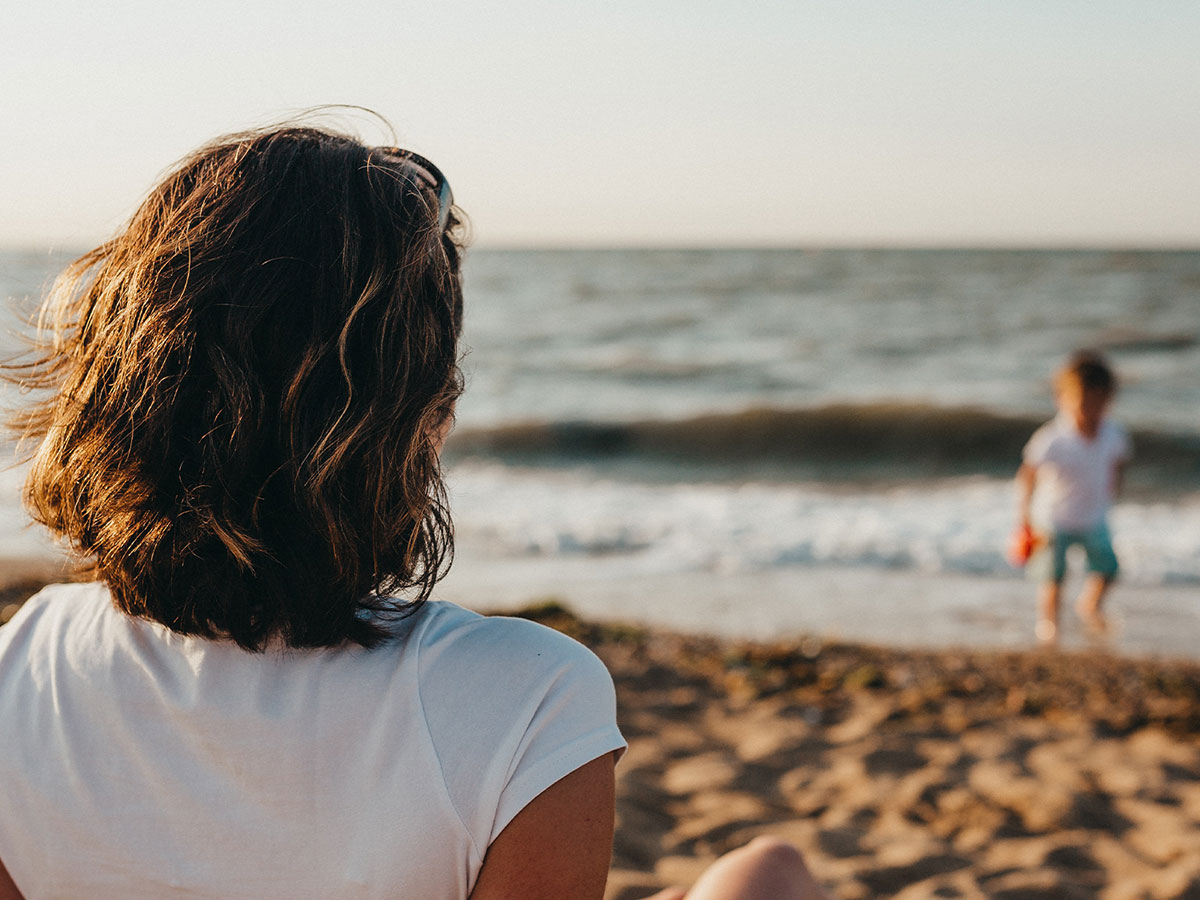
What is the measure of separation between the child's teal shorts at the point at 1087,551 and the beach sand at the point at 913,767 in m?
0.68

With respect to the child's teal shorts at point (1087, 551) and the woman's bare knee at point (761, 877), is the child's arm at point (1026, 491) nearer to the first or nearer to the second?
the child's teal shorts at point (1087, 551)

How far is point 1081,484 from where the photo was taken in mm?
5594

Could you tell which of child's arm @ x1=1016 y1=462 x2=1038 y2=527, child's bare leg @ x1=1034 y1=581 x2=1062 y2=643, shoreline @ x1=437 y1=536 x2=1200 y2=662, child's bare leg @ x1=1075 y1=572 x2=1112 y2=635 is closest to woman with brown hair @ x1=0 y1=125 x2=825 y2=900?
shoreline @ x1=437 y1=536 x2=1200 y2=662

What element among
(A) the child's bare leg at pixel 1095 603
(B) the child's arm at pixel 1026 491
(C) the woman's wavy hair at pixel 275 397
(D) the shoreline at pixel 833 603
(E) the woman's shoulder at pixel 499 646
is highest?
(C) the woman's wavy hair at pixel 275 397

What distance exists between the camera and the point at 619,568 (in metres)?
6.71

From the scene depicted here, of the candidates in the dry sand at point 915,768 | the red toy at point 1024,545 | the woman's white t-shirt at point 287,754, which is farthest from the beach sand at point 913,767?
the woman's white t-shirt at point 287,754

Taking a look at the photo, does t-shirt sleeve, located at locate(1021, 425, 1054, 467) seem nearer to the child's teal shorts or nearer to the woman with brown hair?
the child's teal shorts

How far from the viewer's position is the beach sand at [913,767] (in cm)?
292

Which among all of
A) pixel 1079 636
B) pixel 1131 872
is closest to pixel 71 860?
pixel 1131 872

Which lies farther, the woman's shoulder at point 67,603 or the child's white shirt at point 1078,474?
the child's white shirt at point 1078,474

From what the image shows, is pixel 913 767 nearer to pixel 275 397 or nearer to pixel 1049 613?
pixel 1049 613

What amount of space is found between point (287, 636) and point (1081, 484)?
5.44m

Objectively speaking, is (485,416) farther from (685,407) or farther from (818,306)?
(818,306)

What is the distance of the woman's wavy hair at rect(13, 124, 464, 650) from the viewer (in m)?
0.99
